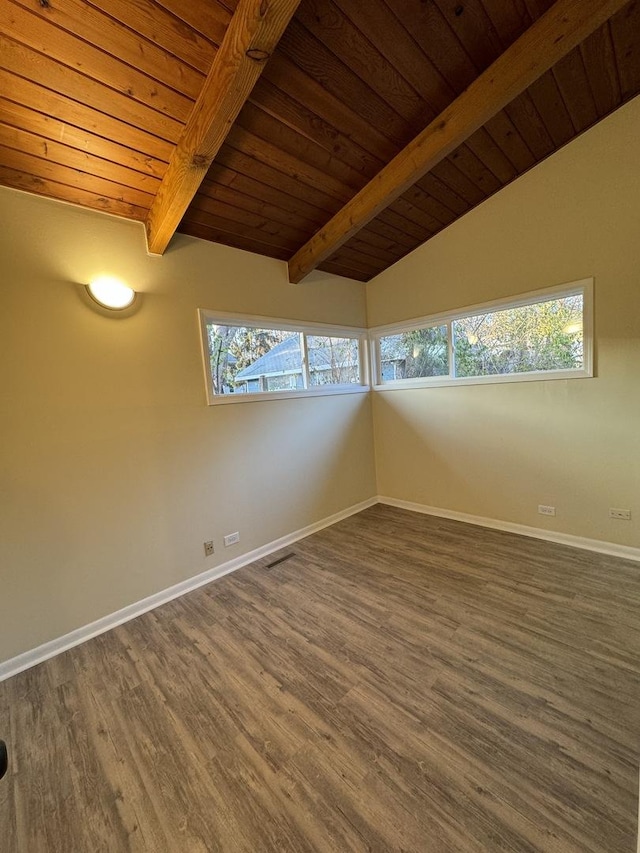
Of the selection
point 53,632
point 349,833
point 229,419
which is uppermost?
point 229,419

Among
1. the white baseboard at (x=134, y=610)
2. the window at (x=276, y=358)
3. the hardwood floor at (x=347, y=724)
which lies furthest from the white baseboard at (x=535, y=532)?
the window at (x=276, y=358)

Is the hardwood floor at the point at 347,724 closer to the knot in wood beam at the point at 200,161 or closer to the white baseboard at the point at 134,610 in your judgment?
the white baseboard at the point at 134,610

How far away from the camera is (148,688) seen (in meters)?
1.74

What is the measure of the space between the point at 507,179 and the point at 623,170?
783 mm

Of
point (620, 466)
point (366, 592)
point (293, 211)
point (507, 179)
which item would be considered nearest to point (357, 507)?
point (366, 592)

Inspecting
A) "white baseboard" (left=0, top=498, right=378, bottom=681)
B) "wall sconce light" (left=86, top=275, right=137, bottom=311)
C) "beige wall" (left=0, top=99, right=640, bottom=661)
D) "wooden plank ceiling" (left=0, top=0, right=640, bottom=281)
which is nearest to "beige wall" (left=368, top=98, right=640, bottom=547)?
"beige wall" (left=0, top=99, right=640, bottom=661)

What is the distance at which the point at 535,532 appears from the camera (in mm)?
3059

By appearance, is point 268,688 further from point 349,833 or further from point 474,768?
point 474,768

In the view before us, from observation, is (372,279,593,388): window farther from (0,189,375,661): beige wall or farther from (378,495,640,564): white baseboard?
(0,189,375,661): beige wall

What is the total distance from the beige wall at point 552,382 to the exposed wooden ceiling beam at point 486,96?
42.2 inches

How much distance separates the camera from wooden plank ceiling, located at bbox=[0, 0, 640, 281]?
1432mm

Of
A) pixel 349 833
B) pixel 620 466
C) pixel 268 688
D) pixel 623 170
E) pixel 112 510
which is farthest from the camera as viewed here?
pixel 620 466

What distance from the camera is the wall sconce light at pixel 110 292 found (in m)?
2.10

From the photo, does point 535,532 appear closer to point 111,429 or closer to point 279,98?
point 111,429
